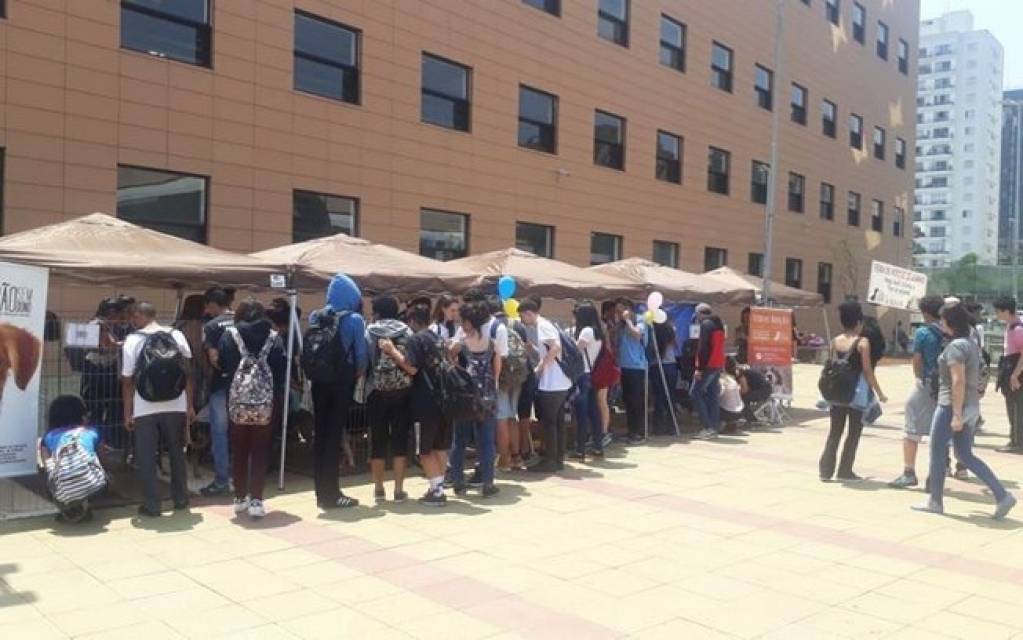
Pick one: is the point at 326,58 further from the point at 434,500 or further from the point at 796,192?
the point at 796,192

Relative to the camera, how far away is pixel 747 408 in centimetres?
1334

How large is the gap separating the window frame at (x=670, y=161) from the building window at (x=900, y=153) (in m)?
19.1

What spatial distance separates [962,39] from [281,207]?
440ft

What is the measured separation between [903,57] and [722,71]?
683 inches

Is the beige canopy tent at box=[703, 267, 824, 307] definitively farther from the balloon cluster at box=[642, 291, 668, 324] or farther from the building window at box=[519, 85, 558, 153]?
the building window at box=[519, 85, 558, 153]

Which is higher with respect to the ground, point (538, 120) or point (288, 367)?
point (538, 120)

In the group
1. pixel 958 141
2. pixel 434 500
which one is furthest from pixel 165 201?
pixel 958 141

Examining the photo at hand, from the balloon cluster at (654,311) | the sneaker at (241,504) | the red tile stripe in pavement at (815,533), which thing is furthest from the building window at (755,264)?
the sneaker at (241,504)

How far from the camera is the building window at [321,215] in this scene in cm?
1563

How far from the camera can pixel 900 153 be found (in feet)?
132

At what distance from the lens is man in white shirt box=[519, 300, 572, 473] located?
8.96 m

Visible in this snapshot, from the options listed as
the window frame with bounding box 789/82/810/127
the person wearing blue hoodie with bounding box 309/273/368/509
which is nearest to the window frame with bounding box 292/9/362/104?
the person wearing blue hoodie with bounding box 309/273/368/509

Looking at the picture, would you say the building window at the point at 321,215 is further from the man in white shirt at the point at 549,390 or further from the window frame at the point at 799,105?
the window frame at the point at 799,105

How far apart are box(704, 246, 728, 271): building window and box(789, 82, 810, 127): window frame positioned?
693cm
